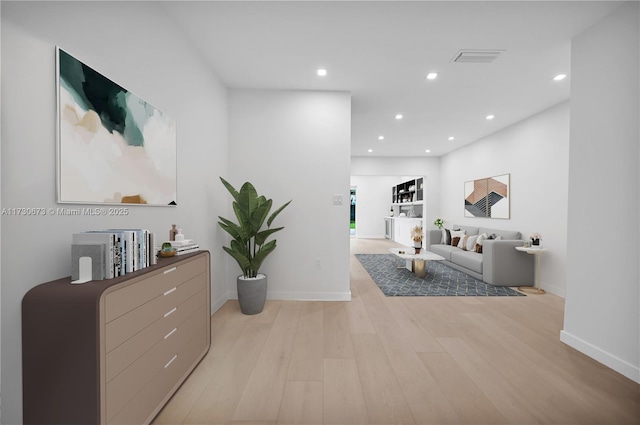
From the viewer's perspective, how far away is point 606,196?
2033 mm

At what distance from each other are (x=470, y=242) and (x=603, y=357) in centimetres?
344

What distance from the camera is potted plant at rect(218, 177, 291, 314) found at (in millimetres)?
2809

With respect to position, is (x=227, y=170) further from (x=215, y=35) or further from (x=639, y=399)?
(x=639, y=399)

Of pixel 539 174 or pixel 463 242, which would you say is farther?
pixel 463 242

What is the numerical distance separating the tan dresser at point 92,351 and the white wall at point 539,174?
4951mm

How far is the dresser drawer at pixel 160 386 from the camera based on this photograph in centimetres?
126

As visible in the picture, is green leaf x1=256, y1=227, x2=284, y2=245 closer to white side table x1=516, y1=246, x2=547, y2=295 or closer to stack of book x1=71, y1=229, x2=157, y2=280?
stack of book x1=71, y1=229, x2=157, y2=280

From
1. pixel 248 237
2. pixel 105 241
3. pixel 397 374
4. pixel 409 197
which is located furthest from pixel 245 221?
pixel 409 197

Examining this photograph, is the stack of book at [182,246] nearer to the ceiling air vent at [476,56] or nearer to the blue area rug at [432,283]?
the blue area rug at [432,283]

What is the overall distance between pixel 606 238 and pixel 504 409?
157 cm

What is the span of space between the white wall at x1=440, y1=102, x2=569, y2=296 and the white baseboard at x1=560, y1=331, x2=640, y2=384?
182 centimetres

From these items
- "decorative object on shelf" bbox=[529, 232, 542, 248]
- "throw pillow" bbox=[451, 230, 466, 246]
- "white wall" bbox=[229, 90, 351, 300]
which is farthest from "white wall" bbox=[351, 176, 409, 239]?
"white wall" bbox=[229, 90, 351, 300]

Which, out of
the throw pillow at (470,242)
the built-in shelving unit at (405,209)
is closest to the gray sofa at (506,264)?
the throw pillow at (470,242)

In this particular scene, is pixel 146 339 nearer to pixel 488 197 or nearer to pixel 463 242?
pixel 463 242
